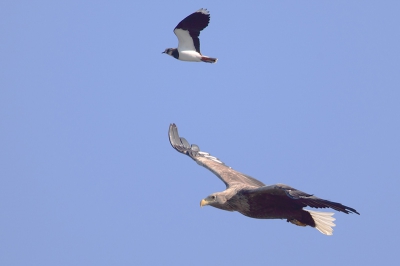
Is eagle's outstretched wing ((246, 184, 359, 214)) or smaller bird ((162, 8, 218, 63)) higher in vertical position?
smaller bird ((162, 8, 218, 63))

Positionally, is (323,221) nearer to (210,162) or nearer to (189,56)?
(210,162)

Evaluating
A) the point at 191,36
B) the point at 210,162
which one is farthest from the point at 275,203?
the point at 191,36

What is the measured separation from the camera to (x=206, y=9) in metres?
18.0

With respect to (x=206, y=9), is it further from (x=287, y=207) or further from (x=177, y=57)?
(x=287, y=207)

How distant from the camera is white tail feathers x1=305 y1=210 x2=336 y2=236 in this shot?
11633 millimetres

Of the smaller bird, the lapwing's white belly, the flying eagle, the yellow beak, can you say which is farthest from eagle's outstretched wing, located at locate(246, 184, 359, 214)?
the lapwing's white belly

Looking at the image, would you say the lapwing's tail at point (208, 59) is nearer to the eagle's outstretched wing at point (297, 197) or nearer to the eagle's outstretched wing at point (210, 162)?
the eagle's outstretched wing at point (210, 162)

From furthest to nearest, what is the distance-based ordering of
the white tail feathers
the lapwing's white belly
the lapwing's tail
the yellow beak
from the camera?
the lapwing's white belly
the lapwing's tail
the white tail feathers
the yellow beak

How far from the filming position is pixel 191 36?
19.3 m

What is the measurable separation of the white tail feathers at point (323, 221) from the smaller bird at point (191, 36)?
25.0ft

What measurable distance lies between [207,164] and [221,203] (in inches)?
98.4

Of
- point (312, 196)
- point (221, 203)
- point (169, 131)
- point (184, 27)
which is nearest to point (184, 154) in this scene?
point (169, 131)

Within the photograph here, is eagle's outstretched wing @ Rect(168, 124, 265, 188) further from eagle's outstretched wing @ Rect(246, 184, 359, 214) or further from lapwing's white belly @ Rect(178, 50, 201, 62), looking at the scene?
lapwing's white belly @ Rect(178, 50, 201, 62)

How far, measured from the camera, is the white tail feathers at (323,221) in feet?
38.2
